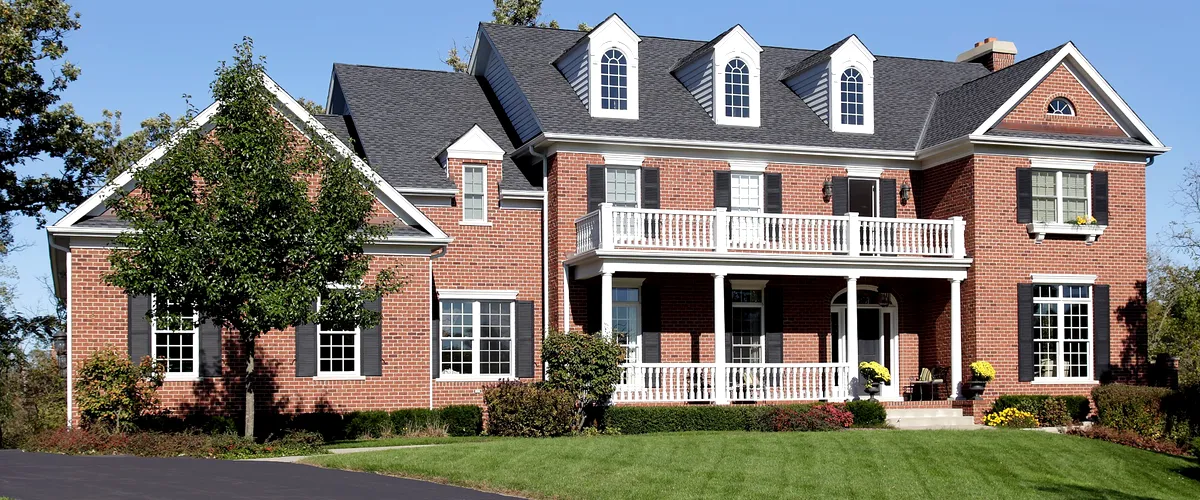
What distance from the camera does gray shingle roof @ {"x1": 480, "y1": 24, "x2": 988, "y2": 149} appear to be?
29.8 metres

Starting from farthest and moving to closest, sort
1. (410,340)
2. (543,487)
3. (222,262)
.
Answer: (410,340) < (222,262) < (543,487)

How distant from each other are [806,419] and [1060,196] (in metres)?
9.05

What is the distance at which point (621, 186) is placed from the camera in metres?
29.3

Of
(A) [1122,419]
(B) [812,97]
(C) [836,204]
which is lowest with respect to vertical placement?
(A) [1122,419]

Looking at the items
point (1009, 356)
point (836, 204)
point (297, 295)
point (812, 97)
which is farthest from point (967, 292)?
point (297, 295)

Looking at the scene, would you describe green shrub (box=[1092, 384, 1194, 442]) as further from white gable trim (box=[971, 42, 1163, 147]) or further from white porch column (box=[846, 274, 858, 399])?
white gable trim (box=[971, 42, 1163, 147])

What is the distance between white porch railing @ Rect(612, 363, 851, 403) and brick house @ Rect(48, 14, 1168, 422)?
0.06 metres

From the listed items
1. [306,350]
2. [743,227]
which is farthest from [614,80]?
[306,350]

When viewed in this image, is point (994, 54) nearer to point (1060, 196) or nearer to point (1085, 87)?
point (1085, 87)

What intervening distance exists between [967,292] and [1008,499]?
508 inches

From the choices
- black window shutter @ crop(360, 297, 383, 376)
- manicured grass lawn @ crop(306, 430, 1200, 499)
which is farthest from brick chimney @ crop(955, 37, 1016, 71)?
black window shutter @ crop(360, 297, 383, 376)

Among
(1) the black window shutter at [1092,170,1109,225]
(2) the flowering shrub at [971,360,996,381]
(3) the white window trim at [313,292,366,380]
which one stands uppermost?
(1) the black window shutter at [1092,170,1109,225]

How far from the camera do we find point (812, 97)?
3247 cm

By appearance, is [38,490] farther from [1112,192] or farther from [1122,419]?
[1112,192]
